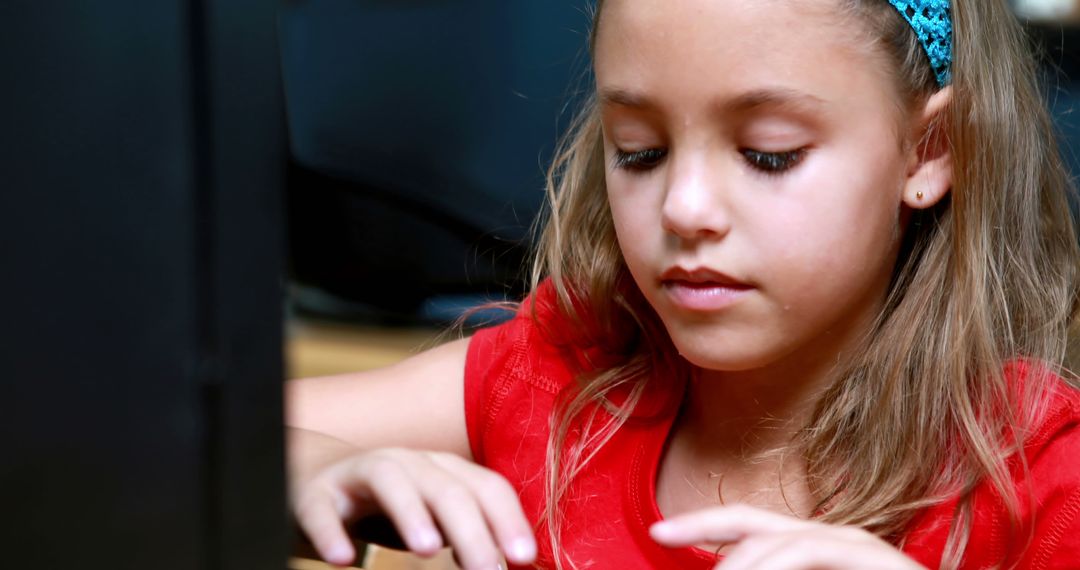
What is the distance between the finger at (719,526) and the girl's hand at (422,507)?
6cm

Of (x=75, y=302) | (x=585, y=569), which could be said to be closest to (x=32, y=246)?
(x=75, y=302)

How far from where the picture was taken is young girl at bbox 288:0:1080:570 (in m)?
0.73

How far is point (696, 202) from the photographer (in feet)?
2.36

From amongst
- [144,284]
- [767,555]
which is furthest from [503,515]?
[144,284]

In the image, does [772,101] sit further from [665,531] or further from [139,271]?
[139,271]

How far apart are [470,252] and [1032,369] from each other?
84 cm

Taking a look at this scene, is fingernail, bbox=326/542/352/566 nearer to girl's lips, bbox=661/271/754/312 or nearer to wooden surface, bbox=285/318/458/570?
girl's lips, bbox=661/271/754/312

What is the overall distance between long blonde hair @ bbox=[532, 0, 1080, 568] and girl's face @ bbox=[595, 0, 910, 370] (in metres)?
0.06

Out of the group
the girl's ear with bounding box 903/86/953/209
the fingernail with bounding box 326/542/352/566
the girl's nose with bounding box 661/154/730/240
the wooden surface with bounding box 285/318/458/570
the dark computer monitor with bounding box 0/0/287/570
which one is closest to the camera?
the dark computer monitor with bounding box 0/0/287/570

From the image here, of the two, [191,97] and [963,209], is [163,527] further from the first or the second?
[963,209]

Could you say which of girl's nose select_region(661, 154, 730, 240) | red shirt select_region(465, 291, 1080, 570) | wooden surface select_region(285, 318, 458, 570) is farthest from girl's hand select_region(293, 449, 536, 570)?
wooden surface select_region(285, 318, 458, 570)

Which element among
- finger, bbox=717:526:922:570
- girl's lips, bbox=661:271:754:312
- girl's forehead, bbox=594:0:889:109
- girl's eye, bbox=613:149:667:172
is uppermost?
girl's forehead, bbox=594:0:889:109

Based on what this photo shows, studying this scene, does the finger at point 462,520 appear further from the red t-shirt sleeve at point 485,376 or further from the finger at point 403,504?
the red t-shirt sleeve at point 485,376

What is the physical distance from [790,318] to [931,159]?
0.16 m
